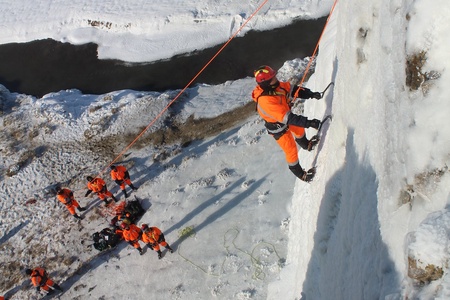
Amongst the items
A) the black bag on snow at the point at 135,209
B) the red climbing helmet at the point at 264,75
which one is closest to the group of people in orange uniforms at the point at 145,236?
the black bag on snow at the point at 135,209

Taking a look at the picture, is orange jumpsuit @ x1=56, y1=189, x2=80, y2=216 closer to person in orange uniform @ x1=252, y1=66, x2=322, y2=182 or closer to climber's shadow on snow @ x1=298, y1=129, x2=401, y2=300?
person in orange uniform @ x1=252, y1=66, x2=322, y2=182

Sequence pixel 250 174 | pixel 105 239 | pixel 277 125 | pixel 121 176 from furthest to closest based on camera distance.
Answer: pixel 121 176 < pixel 105 239 < pixel 250 174 < pixel 277 125

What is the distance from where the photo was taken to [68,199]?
47.1ft

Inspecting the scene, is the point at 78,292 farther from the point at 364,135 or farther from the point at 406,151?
the point at 406,151

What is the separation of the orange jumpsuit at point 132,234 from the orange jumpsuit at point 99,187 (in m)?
2.37

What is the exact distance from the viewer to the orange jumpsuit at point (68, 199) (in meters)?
14.2

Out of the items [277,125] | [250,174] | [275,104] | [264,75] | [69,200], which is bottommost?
[69,200]

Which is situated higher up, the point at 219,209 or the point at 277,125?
the point at 277,125

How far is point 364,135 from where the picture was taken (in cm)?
605

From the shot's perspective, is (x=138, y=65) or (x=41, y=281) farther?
(x=138, y=65)

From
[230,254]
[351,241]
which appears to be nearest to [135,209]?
[230,254]

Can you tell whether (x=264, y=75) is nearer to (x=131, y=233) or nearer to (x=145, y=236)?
(x=145, y=236)

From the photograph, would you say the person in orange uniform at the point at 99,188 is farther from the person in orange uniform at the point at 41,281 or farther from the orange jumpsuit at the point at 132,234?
the person in orange uniform at the point at 41,281

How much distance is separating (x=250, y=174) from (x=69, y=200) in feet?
20.0
